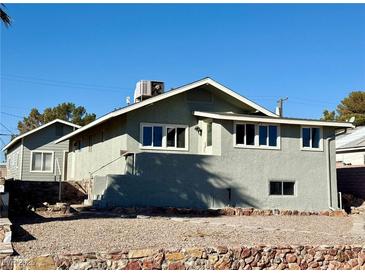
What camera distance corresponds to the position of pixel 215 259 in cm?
997

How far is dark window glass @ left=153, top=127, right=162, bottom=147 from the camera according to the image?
21172 mm

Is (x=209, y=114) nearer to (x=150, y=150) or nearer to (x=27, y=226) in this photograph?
(x=150, y=150)

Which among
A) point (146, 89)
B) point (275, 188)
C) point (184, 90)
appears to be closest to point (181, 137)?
point (184, 90)

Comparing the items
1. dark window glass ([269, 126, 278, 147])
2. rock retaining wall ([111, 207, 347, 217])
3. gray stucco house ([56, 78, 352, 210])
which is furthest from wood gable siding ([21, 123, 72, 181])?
dark window glass ([269, 126, 278, 147])

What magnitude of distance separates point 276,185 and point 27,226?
12156 mm

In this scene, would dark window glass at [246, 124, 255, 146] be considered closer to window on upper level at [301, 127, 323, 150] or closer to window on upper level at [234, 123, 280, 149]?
window on upper level at [234, 123, 280, 149]

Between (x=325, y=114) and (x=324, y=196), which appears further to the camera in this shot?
(x=325, y=114)

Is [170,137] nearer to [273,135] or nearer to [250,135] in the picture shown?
[250,135]

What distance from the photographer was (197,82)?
21688 millimetres

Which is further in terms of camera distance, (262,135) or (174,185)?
(262,135)

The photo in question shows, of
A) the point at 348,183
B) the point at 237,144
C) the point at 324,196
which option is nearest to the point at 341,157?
the point at 348,183

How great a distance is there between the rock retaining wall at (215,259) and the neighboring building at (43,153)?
2289 centimetres

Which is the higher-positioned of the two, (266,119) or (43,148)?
(266,119)

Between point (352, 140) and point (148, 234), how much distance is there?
70.2 feet
